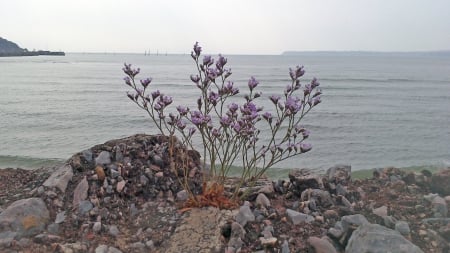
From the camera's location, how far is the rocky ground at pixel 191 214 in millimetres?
3584

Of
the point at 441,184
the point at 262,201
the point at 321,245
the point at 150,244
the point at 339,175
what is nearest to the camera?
the point at 321,245

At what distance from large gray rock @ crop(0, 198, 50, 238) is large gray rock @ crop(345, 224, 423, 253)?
9.12ft

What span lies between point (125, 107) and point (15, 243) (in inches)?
671

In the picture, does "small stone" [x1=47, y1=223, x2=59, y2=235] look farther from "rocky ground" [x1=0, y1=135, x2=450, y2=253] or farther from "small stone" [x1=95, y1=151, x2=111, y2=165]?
"small stone" [x1=95, y1=151, x2=111, y2=165]

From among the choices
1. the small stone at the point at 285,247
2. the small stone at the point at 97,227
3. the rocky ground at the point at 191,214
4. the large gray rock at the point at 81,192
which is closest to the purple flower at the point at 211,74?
the rocky ground at the point at 191,214

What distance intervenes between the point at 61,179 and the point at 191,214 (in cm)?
158

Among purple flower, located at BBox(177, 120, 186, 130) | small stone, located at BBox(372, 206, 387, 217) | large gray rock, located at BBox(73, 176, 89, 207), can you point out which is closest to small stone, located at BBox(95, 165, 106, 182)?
large gray rock, located at BBox(73, 176, 89, 207)

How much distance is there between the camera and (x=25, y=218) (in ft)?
13.0

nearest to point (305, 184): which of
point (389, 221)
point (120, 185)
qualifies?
point (389, 221)

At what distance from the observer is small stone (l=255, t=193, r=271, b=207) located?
13.8 ft

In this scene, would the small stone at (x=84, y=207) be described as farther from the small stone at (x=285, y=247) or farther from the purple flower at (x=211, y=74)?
the small stone at (x=285, y=247)

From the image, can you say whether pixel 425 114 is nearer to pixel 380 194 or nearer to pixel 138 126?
pixel 138 126

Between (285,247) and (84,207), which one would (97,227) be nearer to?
(84,207)

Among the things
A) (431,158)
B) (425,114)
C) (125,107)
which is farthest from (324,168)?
(125,107)
